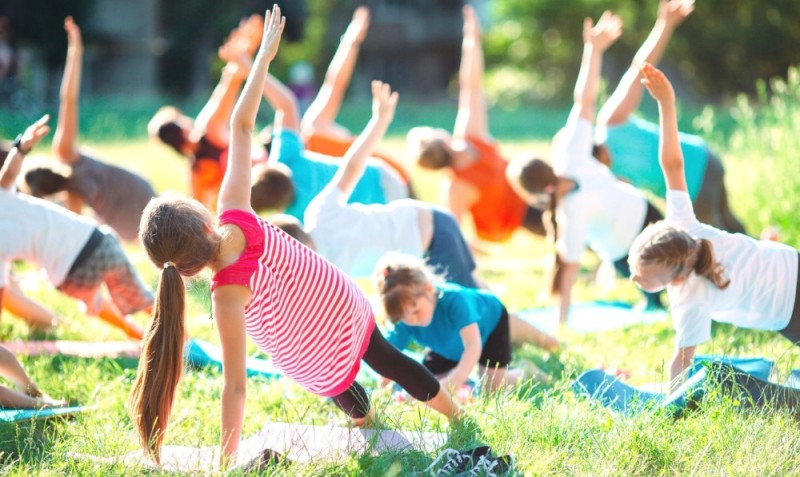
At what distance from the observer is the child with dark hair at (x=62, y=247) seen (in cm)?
455

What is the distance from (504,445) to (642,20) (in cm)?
2370

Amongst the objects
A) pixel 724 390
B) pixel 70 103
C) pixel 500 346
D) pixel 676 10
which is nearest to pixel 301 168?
pixel 70 103

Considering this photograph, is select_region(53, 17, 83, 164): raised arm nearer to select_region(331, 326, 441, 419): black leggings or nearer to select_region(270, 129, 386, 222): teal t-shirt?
select_region(270, 129, 386, 222): teal t-shirt

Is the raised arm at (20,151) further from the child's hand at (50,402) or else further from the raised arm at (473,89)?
the raised arm at (473,89)

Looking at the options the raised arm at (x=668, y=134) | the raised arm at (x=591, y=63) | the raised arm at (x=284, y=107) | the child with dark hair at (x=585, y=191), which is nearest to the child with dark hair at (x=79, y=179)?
the raised arm at (x=284, y=107)

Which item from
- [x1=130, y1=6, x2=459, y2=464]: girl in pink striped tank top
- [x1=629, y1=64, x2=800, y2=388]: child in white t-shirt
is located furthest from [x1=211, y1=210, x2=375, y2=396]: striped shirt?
[x1=629, y1=64, x2=800, y2=388]: child in white t-shirt

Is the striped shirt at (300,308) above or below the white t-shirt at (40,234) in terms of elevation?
above

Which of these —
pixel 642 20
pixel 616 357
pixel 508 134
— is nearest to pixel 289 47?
pixel 642 20

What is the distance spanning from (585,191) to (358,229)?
141 cm

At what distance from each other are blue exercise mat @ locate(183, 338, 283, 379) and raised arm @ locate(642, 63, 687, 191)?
75.2 inches

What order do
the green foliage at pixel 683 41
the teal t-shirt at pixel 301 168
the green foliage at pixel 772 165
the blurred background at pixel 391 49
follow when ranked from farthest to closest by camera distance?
the green foliage at pixel 683 41 < the blurred background at pixel 391 49 < the green foliage at pixel 772 165 < the teal t-shirt at pixel 301 168

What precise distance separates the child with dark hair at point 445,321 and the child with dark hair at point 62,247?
1.56 metres

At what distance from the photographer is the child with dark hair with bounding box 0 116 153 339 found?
455cm

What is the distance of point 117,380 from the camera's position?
4152 millimetres
